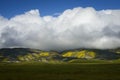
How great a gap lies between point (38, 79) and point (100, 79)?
20.7 meters

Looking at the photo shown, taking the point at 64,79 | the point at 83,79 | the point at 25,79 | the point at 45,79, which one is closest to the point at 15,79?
the point at 25,79

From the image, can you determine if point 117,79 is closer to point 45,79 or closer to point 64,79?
point 64,79

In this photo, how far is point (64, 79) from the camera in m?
75.5

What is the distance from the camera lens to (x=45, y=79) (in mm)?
77562

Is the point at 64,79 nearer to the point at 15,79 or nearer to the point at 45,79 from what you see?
the point at 45,79

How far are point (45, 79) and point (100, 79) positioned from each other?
1836 centimetres

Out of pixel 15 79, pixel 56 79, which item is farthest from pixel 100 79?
pixel 15 79

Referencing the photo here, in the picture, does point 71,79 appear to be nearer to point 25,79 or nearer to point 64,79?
point 64,79

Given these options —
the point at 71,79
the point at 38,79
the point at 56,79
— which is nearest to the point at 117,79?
the point at 71,79

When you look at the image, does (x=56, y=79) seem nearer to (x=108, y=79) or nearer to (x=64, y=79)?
(x=64, y=79)

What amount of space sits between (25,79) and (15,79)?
11.1 ft

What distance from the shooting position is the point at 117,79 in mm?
74625

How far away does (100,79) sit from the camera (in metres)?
75.6

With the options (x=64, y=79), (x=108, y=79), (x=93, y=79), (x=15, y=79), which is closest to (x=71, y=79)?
(x=64, y=79)
